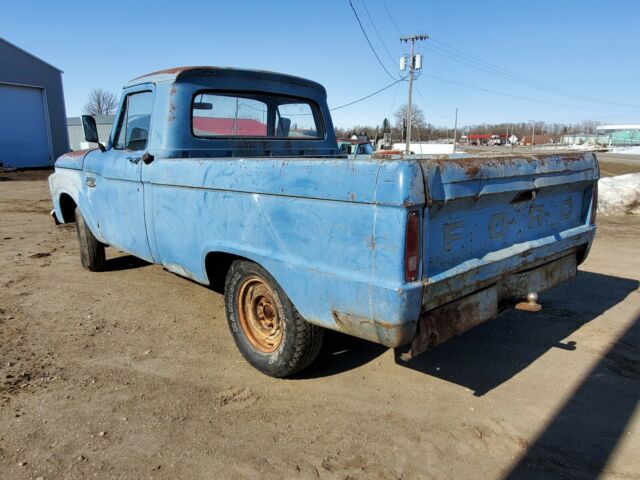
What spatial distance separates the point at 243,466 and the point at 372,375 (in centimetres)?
121

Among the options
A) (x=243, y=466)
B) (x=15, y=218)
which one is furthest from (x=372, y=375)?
(x=15, y=218)

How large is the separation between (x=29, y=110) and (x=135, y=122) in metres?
24.8

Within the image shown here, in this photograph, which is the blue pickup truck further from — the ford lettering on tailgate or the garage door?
the garage door

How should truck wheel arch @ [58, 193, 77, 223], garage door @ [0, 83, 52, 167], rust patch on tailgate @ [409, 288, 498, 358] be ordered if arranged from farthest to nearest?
garage door @ [0, 83, 52, 167] → truck wheel arch @ [58, 193, 77, 223] → rust patch on tailgate @ [409, 288, 498, 358]

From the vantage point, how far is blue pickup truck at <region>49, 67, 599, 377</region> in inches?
89.1

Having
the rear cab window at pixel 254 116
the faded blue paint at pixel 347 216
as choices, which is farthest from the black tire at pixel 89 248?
the rear cab window at pixel 254 116

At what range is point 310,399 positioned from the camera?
296 cm

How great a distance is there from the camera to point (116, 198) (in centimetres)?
429

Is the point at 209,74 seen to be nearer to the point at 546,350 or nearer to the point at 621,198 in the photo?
the point at 546,350

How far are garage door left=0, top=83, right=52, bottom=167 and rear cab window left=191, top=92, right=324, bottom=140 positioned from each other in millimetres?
24366

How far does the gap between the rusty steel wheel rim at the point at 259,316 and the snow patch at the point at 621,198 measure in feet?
29.7

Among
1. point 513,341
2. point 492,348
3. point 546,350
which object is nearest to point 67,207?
point 492,348

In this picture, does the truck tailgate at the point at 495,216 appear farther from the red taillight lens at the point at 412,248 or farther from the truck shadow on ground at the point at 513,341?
the truck shadow on ground at the point at 513,341

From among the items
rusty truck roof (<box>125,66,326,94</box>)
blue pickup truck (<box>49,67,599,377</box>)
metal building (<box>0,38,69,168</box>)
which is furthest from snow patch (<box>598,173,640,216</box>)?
metal building (<box>0,38,69,168</box>)
